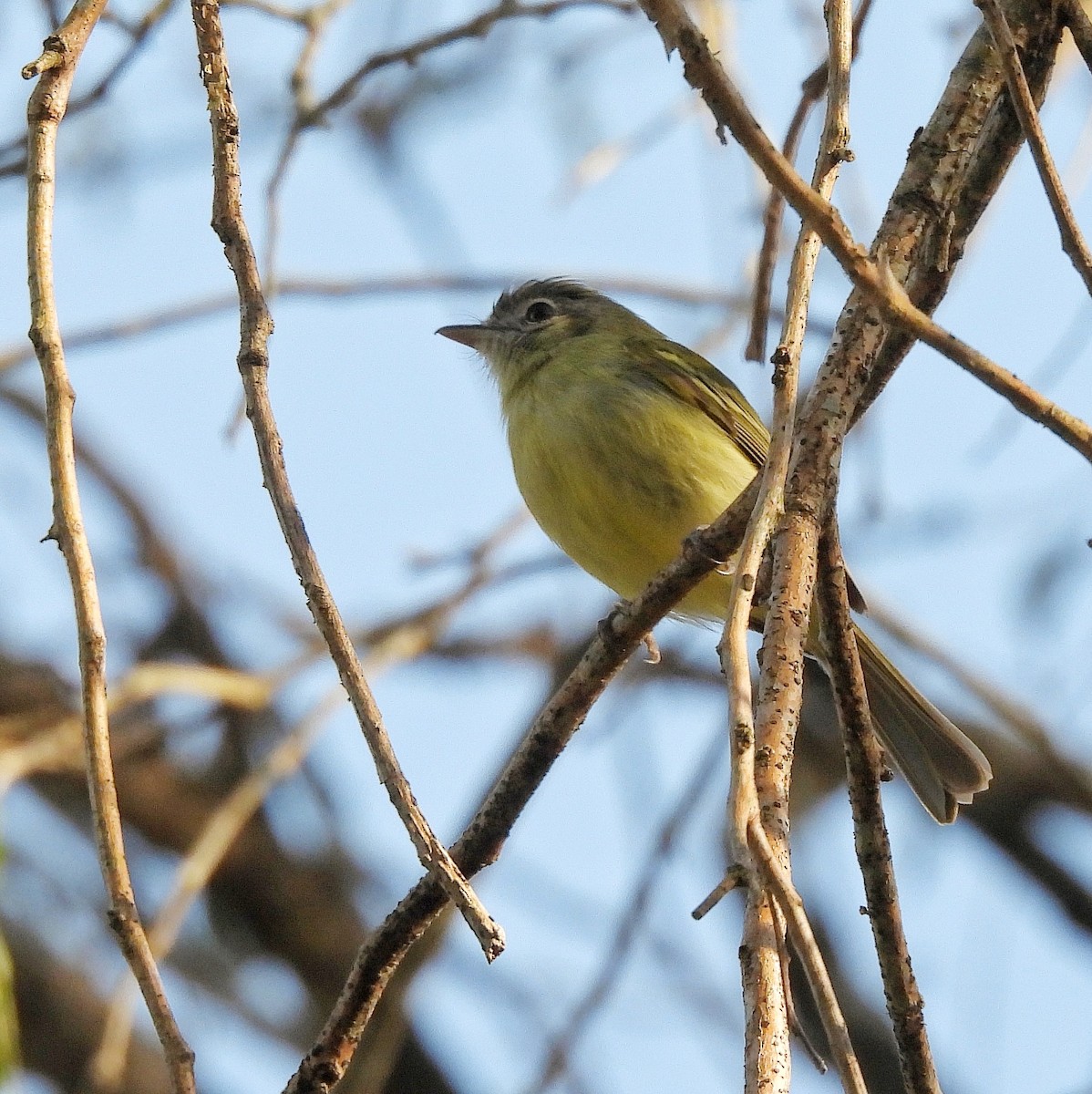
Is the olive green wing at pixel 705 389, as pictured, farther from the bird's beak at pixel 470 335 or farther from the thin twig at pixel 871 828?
the thin twig at pixel 871 828

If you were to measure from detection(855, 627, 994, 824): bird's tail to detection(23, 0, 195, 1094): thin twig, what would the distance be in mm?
2384

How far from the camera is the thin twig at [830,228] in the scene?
1632mm

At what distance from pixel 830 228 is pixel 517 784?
1.22 metres

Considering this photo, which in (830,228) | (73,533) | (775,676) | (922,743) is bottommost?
(775,676)

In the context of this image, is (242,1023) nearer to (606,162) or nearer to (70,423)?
(606,162)

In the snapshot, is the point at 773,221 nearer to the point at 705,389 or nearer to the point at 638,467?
the point at 638,467

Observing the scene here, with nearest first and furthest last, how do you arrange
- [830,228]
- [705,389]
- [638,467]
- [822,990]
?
[822,990]
[830,228]
[638,467]
[705,389]

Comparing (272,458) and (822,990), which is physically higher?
(272,458)

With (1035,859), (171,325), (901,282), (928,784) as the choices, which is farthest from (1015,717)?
(901,282)

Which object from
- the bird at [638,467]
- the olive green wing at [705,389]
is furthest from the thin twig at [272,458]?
the olive green wing at [705,389]

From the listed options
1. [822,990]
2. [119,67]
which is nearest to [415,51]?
[119,67]

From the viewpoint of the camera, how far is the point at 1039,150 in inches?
74.6

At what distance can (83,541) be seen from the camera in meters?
1.99

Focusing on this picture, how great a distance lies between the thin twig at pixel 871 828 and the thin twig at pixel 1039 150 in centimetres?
57
